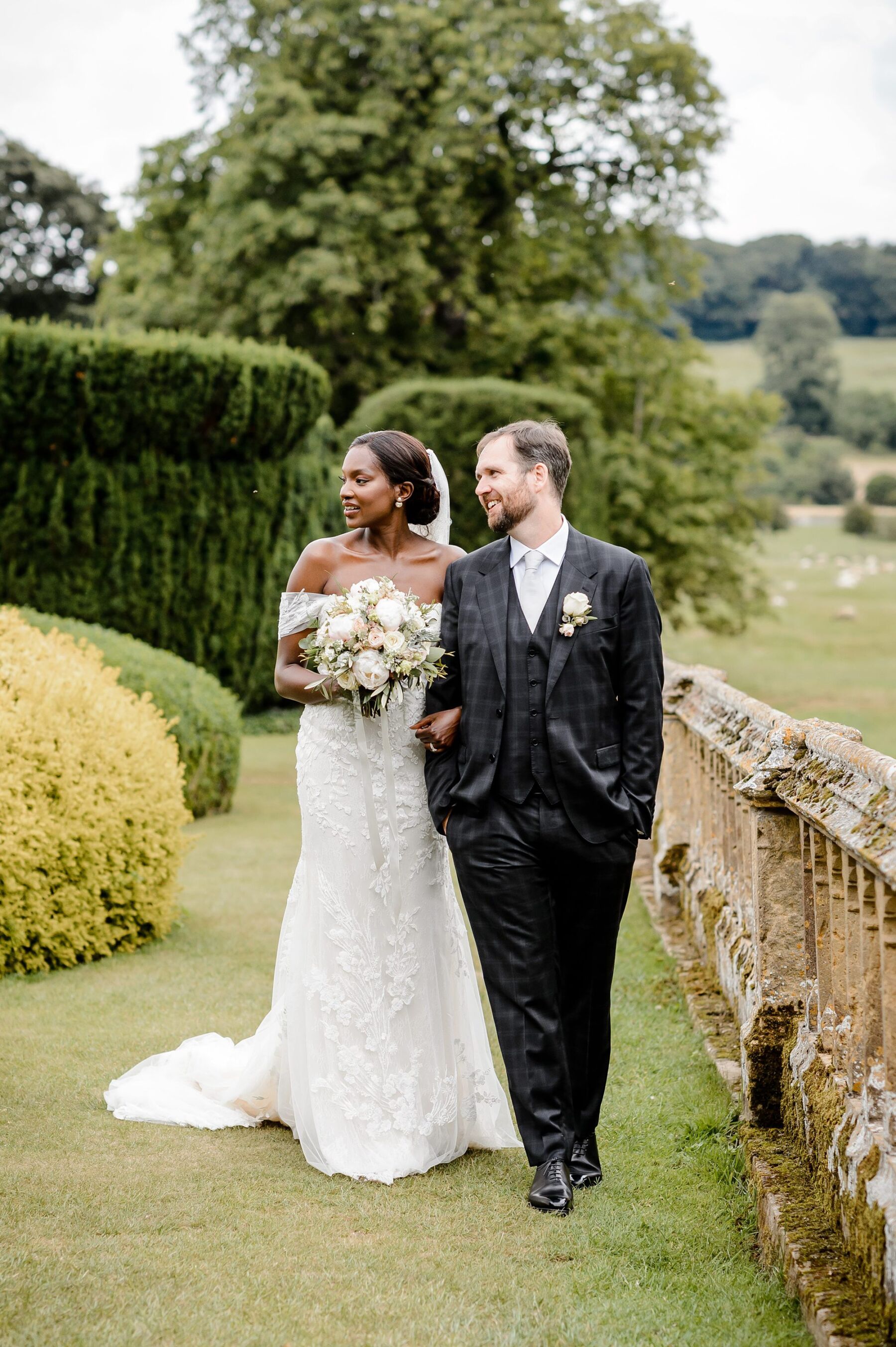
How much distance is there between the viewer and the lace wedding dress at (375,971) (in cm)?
399

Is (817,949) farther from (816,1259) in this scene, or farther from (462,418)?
(462,418)

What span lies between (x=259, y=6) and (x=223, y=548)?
11603 millimetres

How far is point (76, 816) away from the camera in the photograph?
6.44 meters

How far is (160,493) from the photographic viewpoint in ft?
53.2

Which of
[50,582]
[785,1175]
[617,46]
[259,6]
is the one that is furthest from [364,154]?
[785,1175]

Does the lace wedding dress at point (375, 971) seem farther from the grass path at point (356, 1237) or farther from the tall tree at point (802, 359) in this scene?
the tall tree at point (802, 359)

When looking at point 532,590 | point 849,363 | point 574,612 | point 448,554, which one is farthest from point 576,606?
point 849,363

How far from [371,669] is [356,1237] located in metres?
1.57

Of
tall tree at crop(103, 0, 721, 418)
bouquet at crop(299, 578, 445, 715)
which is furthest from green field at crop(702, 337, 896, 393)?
bouquet at crop(299, 578, 445, 715)

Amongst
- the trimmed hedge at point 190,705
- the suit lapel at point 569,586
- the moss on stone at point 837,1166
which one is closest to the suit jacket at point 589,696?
the suit lapel at point 569,586

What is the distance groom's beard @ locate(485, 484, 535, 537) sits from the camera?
12.2 ft

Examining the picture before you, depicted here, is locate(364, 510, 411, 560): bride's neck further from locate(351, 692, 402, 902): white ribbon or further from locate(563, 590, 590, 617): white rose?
locate(563, 590, 590, 617): white rose

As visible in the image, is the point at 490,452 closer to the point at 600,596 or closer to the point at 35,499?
the point at 600,596

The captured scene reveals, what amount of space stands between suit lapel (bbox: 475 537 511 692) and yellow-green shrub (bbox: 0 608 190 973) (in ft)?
11.1
